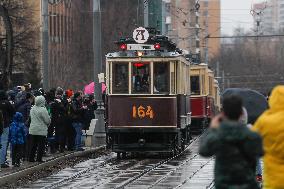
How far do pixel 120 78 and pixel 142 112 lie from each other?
108 centimetres

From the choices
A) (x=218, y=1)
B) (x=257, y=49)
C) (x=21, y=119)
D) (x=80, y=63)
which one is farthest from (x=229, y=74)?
(x=21, y=119)

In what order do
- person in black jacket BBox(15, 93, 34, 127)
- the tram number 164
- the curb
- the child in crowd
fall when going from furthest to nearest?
the tram number 164, person in black jacket BBox(15, 93, 34, 127), the child in crowd, the curb

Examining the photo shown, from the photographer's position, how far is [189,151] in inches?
1180

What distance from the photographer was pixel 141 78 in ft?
85.2

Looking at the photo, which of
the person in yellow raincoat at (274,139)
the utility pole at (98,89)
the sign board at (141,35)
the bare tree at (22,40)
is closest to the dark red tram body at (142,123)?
the sign board at (141,35)

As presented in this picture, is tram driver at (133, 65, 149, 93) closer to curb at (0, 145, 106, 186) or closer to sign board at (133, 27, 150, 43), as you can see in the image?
sign board at (133, 27, 150, 43)

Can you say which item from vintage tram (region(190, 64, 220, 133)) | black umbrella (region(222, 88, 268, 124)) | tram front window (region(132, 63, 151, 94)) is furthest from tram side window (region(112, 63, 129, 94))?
vintage tram (region(190, 64, 220, 133))

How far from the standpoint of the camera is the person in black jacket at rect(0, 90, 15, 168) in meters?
20.3

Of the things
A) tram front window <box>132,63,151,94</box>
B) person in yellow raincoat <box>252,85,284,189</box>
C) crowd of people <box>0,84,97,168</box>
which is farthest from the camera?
tram front window <box>132,63,151,94</box>

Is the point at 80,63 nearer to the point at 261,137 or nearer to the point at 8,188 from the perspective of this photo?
the point at 8,188

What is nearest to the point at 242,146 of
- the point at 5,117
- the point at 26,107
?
the point at 5,117

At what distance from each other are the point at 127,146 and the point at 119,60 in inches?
90.1

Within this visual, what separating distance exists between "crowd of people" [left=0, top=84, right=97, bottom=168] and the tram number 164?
179 cm

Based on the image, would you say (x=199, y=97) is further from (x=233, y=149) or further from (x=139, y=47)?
(x=233, y=149)
